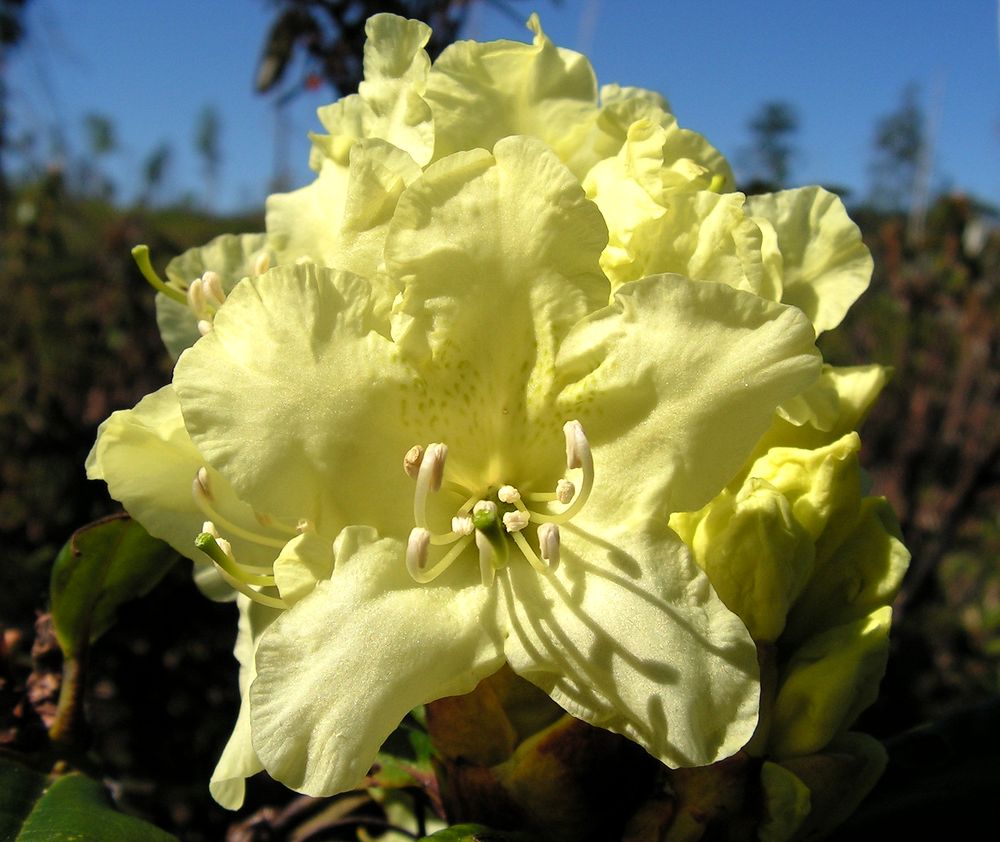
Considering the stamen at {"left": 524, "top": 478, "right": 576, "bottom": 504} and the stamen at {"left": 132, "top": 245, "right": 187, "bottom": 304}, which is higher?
the stamen at {"left": 132, "top": 245, "right": 187, "bottom": 304}

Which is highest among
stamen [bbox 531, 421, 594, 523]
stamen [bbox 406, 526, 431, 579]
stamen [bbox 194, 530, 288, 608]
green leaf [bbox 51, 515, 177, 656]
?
stamen [bbox 531, 421, 594, 523]

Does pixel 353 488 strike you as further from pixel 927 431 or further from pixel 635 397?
pixel 927 431

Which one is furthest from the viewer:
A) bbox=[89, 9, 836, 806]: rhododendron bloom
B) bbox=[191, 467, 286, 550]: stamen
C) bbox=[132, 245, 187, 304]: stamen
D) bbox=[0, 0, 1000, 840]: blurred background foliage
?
bbox=[0, 0, 1000, 840]: blurred background foliage

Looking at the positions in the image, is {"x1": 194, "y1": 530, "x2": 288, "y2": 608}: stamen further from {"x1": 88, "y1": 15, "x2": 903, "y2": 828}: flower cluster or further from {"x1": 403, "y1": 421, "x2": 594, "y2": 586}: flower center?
{"x1": 403, "y1": 421, "x2": 594, "y2": 586}: flower center

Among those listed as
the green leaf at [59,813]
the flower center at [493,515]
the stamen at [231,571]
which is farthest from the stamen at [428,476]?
the green leaf at [59,813]

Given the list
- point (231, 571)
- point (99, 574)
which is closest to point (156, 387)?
point (99, 574)

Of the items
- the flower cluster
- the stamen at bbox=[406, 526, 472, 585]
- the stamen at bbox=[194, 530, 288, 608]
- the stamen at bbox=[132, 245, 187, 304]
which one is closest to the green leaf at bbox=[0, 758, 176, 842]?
the flower cluster

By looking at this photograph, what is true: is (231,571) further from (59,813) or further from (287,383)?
(59,813)
